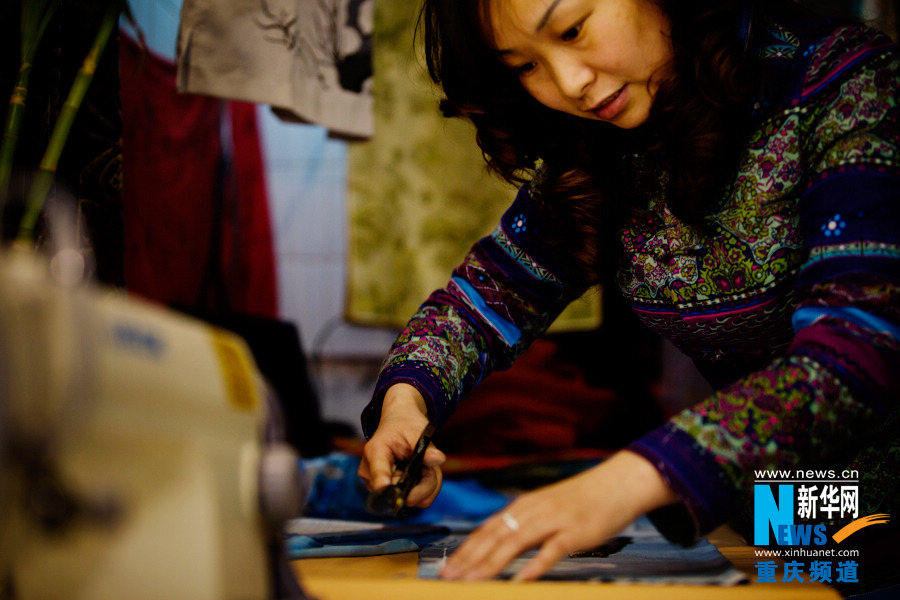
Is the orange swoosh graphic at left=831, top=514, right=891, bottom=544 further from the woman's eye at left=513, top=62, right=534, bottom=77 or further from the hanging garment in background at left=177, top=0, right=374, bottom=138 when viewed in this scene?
the hanging garment in background at left=177, top=0, right=374, bottom=138

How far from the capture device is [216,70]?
125cm

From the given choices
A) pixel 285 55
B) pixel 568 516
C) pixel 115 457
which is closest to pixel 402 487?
pixel 568 516

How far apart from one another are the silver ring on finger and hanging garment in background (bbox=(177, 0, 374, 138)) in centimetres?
97

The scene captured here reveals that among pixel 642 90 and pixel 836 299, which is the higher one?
pixel 642 90

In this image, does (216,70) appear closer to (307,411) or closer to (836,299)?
(836,299)

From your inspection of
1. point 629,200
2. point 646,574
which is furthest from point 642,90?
A: point 646,574

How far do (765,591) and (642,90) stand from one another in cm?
55

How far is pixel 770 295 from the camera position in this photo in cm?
82

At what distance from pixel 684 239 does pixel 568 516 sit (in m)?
0.44

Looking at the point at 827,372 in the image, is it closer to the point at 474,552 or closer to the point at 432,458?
the point at 474,552

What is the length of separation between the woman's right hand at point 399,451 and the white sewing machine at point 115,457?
285mm

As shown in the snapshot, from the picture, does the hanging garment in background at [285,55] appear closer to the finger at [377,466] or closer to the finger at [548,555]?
the finger at [377,466]

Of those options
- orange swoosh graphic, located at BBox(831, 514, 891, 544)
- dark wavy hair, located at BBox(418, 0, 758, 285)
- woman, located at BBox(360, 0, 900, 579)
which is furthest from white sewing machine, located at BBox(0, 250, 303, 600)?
orange swoosh graphic, located at BBox(831, 514, 891, 544)

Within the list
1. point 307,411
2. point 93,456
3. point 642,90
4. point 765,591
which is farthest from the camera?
point 307,411
